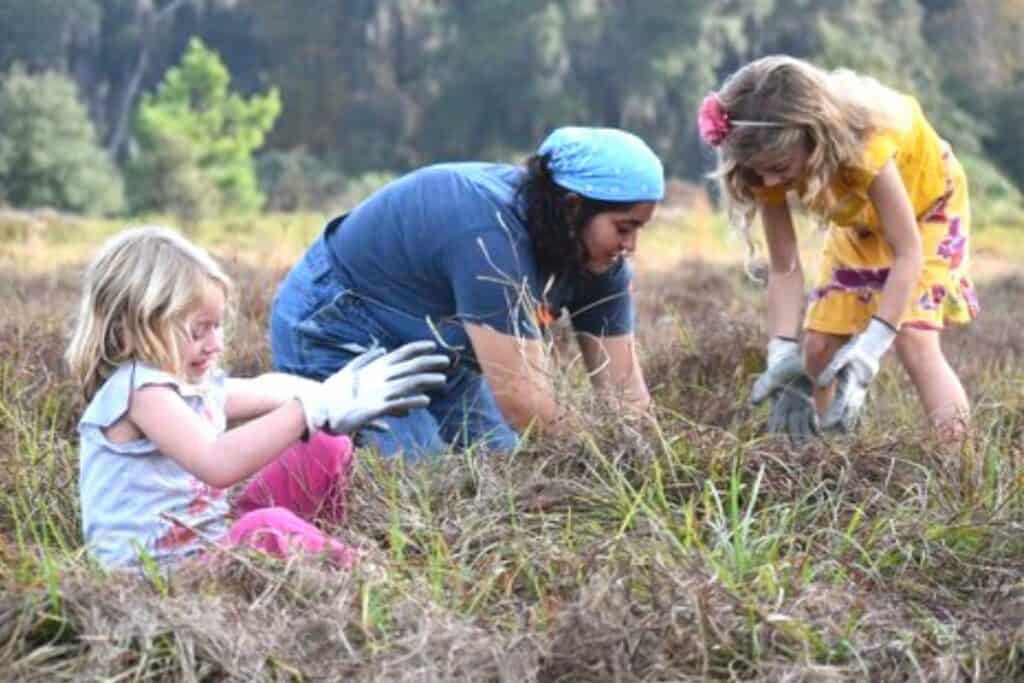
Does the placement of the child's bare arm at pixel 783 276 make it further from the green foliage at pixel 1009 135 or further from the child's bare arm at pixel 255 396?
the green foliage at pixel 1009 135

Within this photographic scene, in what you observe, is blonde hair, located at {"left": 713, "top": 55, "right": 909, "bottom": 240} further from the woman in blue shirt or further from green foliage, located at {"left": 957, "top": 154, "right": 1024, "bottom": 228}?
green foliage, located at {"left": 957, "top": 154, "right": 1024, "bottom": 228}

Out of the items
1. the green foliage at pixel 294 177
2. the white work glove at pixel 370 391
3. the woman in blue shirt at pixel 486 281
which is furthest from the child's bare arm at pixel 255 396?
the green foliage at pixel 294 177

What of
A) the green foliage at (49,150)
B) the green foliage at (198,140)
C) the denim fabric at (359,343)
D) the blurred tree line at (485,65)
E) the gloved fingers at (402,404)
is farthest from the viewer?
the blurred tree line at (485,65)

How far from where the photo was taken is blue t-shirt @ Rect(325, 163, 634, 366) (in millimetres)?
3996

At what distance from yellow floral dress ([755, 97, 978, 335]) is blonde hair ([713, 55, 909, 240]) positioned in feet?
0.56

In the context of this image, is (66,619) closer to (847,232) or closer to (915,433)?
(915,433)

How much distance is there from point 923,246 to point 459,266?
1321mm

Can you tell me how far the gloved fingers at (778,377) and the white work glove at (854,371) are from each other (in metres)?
0.07

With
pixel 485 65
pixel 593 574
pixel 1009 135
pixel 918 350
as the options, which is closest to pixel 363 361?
pixel 593 574

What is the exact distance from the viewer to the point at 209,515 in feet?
10.9

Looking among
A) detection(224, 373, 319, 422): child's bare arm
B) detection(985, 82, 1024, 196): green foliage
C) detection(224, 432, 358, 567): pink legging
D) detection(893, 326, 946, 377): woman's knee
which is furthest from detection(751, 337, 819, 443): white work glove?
detection(985, 82, 1024, 196): green foliage

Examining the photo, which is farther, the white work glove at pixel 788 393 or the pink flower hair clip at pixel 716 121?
the white work glove at pixel 788 393

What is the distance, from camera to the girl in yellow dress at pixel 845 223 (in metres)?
4.33

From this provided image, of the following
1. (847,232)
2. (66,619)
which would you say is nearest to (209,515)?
(66,619)
